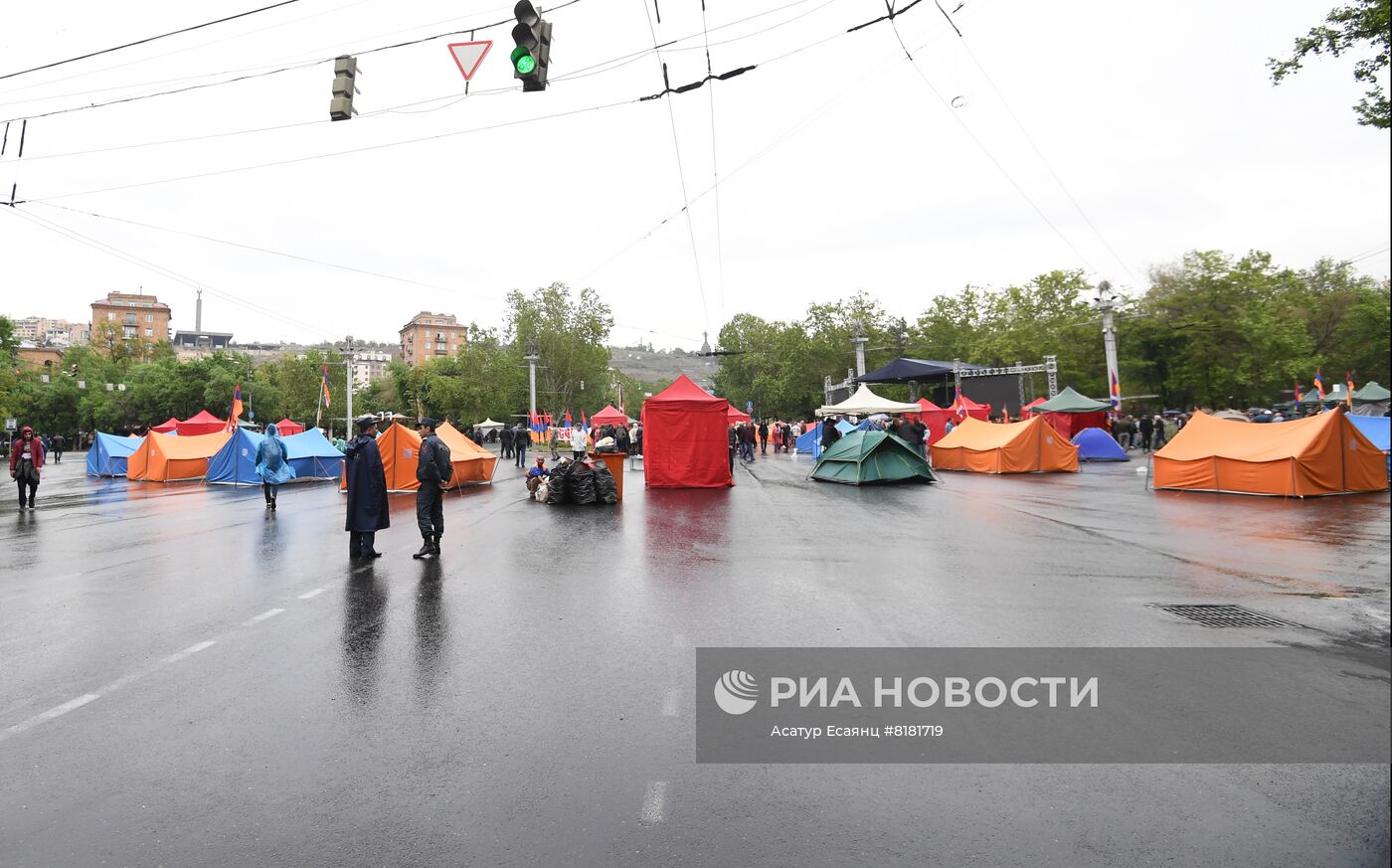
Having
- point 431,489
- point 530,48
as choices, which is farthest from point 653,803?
point 530,48

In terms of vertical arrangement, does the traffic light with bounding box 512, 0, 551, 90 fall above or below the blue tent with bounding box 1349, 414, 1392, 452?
above

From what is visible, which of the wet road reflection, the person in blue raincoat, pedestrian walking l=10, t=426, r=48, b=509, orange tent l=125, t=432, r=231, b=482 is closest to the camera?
the wet road reflection

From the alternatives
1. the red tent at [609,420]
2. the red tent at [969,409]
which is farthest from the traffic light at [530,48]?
the red tent at [609,420]

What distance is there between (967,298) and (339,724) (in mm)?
70693

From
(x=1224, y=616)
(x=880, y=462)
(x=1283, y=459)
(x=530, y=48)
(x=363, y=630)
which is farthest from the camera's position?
(x=880, y=462)

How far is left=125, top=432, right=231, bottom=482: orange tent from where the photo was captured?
24.8 metres

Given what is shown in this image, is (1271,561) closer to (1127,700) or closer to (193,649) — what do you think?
(1127,700)

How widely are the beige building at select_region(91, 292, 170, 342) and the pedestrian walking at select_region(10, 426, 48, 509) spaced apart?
137861 millimetres

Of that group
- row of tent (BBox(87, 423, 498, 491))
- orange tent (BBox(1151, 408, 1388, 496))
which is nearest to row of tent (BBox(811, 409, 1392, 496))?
orange tent (BBox(1151, 408, 1388, 496))

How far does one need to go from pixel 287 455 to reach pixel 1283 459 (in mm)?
25758

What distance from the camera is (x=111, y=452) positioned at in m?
27.3

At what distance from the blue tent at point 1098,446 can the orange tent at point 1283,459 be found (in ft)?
37.7

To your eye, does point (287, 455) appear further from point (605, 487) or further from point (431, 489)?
point (431, 489)

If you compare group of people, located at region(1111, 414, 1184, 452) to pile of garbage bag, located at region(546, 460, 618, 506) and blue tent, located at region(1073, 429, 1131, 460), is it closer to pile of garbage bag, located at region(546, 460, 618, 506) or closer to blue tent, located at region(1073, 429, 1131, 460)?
blue tent, located at region(1073, 429, 1131, 460)
